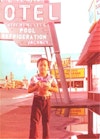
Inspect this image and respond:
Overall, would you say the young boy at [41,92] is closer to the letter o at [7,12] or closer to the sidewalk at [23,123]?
the sidewalk at [23,123]

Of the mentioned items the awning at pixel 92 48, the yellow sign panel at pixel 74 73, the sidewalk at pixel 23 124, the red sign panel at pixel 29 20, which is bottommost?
the sidewalk at pixel 23 124

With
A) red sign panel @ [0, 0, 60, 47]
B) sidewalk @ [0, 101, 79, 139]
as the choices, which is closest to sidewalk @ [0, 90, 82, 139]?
sidewalk @ [0, 101, 79, 139]

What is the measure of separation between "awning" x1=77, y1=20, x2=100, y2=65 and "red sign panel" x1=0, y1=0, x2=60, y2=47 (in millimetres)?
80

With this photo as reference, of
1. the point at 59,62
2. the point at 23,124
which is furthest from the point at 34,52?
the point at 23,124

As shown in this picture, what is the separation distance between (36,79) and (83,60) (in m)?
0.13

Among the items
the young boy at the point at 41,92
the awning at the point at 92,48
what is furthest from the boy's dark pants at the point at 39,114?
the awning at the point at 92,48

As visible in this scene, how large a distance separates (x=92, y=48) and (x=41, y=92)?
0.56ft

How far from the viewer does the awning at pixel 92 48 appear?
2.32 feet

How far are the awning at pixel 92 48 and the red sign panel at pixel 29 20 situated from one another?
0.08 metres

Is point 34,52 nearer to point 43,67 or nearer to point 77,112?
point 43,67

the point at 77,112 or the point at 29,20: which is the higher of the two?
the point at 29,20

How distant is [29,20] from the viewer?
0.72 meters

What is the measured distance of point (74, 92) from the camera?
716 mm

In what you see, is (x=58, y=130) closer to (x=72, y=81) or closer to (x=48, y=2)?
(x=72, y=81)
